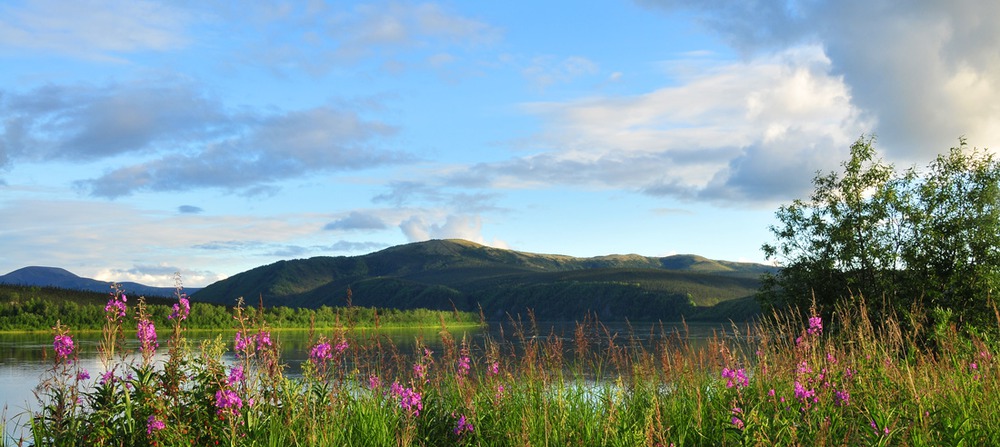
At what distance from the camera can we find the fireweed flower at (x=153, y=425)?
726 cm

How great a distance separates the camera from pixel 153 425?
289 inches

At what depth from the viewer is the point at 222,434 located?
302 inches

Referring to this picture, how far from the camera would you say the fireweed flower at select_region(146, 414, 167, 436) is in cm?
726

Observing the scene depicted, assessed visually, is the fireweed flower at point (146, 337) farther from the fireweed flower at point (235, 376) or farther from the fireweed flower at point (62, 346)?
the fireweed flower at point (235, 376)

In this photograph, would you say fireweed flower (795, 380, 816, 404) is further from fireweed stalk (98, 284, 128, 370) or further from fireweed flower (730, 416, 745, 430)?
fireweed stalk (98, 284, 128, 370)

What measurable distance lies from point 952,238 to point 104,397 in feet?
89.5

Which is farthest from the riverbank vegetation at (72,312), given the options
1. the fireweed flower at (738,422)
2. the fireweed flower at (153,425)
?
the fireweed flower at (738,422)

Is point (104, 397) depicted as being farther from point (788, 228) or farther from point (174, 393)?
point (788, 228)

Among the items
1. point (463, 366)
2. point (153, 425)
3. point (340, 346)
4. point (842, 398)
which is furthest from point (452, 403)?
point (842, 398)

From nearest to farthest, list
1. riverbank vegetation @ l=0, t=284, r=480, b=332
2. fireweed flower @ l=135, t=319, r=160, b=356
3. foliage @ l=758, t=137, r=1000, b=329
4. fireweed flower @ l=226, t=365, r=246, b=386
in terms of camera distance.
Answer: fireweed flower @ l=135, t=319, r=160, b=356 < fireweed flower @ l=226, t=365, r=246, b=386 < foliage @ l=758, t=137, r=1000, b=329 < riverbank vegetation @ l=0, t=284, r=480, b=332

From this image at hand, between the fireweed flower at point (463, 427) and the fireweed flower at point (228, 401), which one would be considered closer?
the fireweed flower at point (228, 401)

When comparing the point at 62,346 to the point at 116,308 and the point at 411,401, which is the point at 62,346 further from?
the point at 411,401

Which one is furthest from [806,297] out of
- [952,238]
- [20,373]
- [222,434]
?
[20,373]

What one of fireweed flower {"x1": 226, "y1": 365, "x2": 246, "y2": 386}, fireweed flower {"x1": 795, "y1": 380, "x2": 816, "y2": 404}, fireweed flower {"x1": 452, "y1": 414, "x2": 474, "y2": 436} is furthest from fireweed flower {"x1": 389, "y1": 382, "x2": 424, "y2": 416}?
fireweed flower {"x1": 795, "y1": 380, "x2": 816, "y2": 404}
